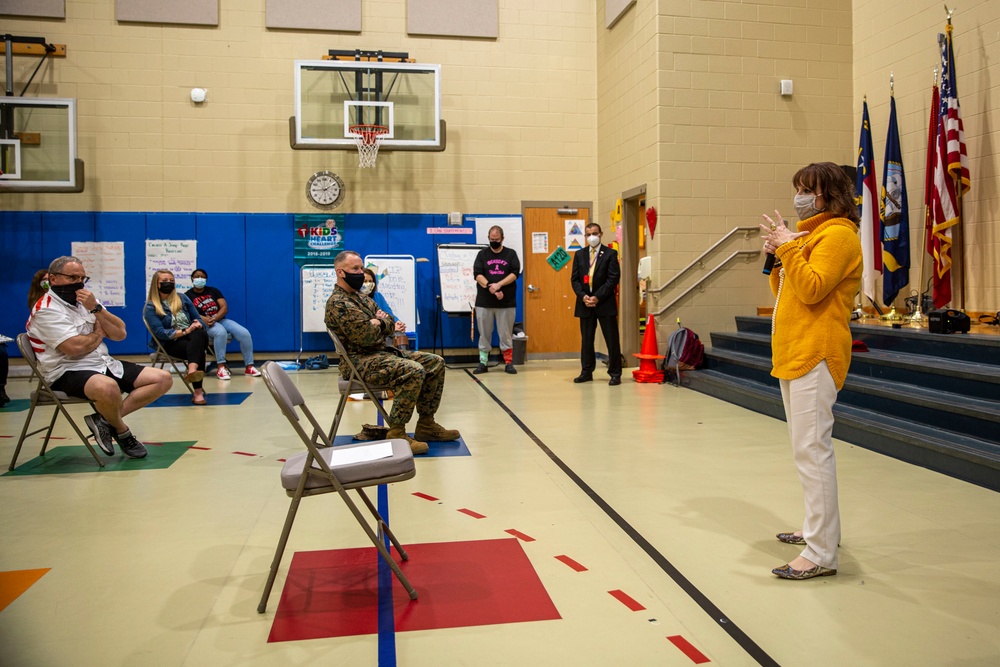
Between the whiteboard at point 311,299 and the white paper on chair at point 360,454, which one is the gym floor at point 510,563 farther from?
the whiteboard at point 311,299

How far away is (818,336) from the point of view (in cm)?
253

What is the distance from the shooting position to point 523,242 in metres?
9.65

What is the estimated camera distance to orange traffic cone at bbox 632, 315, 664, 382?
297 inches

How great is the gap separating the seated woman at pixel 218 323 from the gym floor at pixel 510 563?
375 cm

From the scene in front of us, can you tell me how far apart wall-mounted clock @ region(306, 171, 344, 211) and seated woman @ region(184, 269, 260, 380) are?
157cm

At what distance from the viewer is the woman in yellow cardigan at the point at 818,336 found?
2.51 m

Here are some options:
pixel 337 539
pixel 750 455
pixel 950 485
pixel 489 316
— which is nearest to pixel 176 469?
pixel 337 539

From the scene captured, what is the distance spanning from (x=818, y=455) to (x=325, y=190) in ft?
25.5

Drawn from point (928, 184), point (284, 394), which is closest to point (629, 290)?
point (928, 184)

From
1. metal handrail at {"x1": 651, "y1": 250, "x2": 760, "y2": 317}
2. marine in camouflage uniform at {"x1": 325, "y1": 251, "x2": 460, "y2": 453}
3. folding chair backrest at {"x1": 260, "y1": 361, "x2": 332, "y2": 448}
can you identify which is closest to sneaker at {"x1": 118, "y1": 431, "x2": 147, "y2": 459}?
marine in camouflage uniform at {"x1": 325, "y1": 251, "x2": 460, "y2": 453}

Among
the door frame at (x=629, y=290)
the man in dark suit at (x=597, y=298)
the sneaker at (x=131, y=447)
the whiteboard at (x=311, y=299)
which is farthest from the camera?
the whiteboard at (x=311, y=299)

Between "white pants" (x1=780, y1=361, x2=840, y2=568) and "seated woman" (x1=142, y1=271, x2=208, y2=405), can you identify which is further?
"seated woman" (x1=142, y1=271, x2=208, y2=405)

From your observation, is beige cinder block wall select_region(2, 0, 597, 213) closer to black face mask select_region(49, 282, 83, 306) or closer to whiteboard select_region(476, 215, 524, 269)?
whiteboard select_region(476, 215, 524, 269)

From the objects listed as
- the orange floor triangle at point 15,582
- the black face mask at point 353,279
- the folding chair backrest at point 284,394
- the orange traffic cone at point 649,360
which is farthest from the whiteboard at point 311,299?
the orange floor triangle at point 15,582
